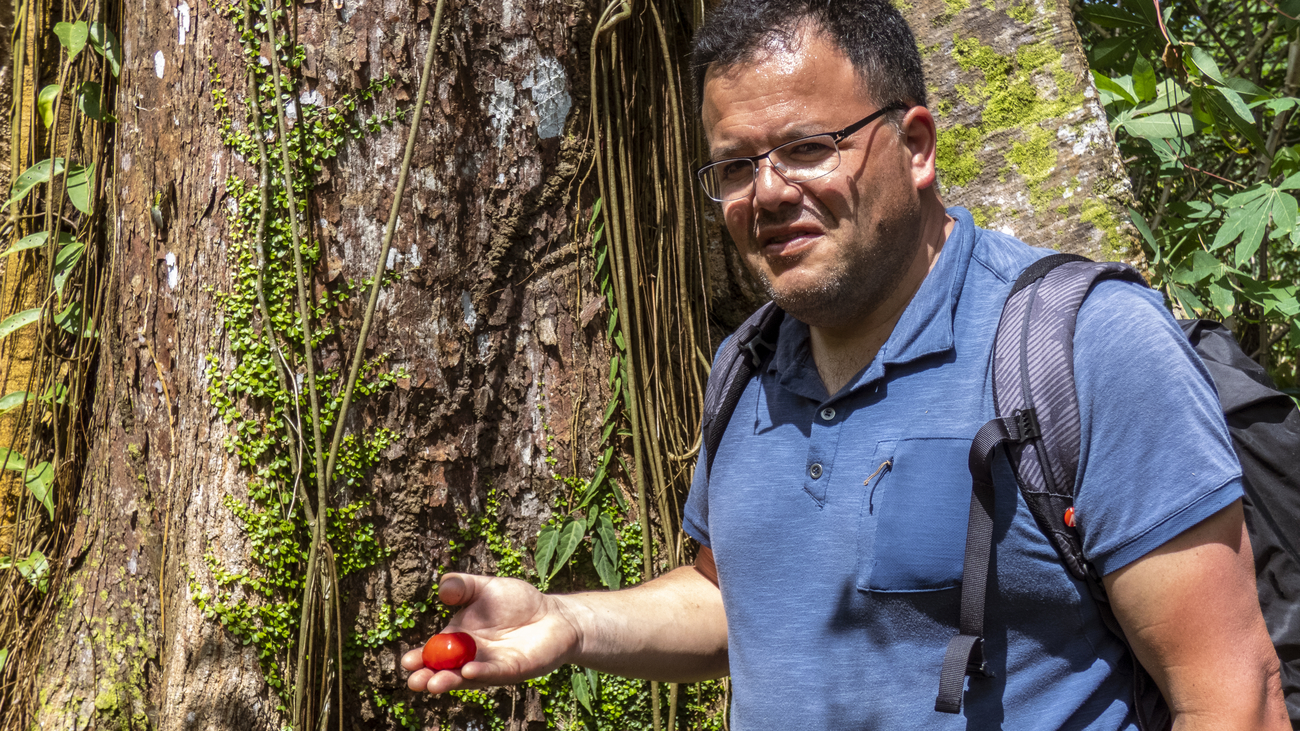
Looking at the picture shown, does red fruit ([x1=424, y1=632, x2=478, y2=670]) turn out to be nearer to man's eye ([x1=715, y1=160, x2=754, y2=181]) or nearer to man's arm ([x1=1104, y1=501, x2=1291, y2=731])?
man's eye ([x1=715, y1=160, x2=754, y2=181])

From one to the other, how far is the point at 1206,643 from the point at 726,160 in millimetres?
1031

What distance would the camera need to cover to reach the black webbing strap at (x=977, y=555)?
1.27m

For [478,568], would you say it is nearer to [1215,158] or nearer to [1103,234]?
[1103,234]

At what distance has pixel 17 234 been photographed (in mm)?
2939

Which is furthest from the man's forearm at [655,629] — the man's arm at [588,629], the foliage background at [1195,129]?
the foliage background at [1195,129]

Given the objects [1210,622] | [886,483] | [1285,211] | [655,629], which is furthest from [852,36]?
[1285,211]

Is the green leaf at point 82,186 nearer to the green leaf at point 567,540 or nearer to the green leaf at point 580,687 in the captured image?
the green leaf at point 567,540

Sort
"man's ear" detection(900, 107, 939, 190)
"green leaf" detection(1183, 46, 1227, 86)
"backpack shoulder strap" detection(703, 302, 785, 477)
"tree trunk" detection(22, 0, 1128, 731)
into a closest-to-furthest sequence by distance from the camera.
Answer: "man's ear" detection(900, 107, 939, 190), "backpack shoulder strap" detection(703, 302, 785, 477), "tree trunk" detection(22, 0, 1128, 731), "green leaf" detection(1183, 46, 1227, 86)

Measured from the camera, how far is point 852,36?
1543 mm

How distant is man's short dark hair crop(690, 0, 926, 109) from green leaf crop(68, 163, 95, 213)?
203 cm

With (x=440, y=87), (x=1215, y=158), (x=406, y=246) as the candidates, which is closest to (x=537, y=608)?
(x=406, y=246)

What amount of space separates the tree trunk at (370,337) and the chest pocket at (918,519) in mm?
1035

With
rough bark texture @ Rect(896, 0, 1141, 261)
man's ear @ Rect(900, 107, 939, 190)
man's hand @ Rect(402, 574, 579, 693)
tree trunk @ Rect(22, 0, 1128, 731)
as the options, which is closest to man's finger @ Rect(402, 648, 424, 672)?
man's hand @ Rect(402, 574, 579, 693)

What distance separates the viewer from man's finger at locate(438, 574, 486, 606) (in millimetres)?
1652
